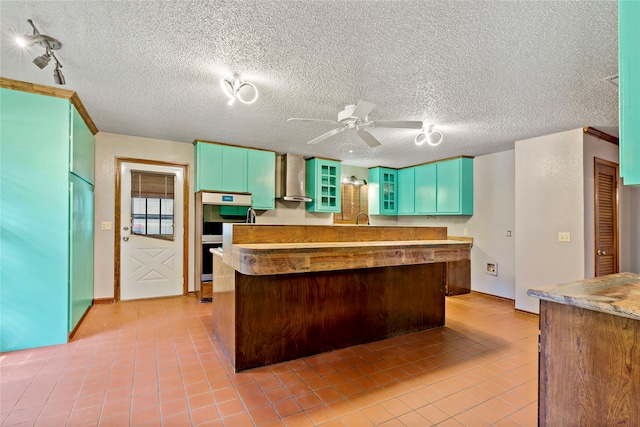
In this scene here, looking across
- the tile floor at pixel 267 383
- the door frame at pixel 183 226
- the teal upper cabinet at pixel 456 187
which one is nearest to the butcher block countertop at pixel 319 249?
the tile floor at pixel 267 383

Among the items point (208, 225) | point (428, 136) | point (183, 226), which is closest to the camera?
point (428, 136)

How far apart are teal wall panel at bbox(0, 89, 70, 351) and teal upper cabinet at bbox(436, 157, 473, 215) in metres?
5.24

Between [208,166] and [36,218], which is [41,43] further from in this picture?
[208,166]

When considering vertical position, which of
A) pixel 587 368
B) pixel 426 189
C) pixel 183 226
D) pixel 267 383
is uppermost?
pixel 426 189

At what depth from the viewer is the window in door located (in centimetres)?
443

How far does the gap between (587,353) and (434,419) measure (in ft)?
3.18

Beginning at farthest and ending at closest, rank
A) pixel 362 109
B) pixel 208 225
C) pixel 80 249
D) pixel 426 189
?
pixel 426 189
pixel 208 225
pixel 80 249
pixel 362 109

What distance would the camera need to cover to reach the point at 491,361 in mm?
2662

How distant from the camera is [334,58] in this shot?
221cm

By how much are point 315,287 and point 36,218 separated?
8.44 ft

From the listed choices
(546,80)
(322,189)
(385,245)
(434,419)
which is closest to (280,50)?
(385,245)

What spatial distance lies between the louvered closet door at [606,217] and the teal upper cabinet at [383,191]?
329 cm

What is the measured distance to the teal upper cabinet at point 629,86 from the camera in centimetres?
102

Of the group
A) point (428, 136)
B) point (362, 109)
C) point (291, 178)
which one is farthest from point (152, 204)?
point (428, 136)
